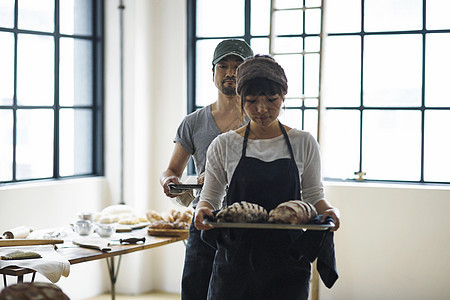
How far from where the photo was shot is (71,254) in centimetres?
390

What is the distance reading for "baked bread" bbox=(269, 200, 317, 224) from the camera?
87.0 inches

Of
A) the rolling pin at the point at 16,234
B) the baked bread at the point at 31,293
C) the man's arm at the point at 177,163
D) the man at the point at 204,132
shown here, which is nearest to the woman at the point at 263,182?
the man at the point at 204,132

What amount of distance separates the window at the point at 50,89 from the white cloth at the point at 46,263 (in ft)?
5.24

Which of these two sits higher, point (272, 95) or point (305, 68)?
point (305, 68)

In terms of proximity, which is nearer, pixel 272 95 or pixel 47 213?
pixel 272 95

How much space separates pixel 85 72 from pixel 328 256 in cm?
424

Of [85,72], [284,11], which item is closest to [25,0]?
[85,72]

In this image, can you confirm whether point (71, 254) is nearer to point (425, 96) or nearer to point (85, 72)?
point (85, 72)

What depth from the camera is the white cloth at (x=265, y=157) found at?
2479 millimetres

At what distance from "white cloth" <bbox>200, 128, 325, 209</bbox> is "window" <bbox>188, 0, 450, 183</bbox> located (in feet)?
10.5

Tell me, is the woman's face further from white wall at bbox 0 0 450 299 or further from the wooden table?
white wall at bbox 0 0 450 299

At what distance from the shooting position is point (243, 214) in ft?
7.38

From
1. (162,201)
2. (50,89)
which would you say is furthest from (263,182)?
(162,201)

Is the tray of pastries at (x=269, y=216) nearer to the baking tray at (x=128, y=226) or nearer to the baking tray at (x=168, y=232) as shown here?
the baking tray at (x=168, y=232)
